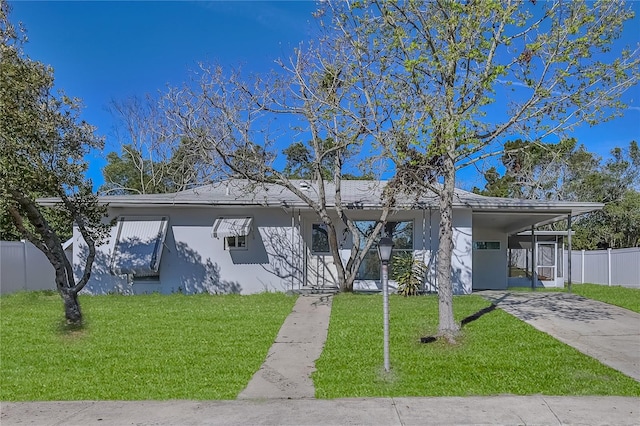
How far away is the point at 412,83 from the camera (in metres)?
8.42

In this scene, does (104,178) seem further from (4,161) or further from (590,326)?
(590,326)

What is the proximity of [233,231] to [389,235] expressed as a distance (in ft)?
14.6

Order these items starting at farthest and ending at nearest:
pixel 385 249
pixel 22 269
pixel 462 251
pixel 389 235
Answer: pixel 22 269, pixel 389 235, pixel 462 251, pixel 385 249

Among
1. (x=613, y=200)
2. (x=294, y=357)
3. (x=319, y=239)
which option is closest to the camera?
(x=294, y=357)

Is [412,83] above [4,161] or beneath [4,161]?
above

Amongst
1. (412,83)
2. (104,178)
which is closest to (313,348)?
(412,83)

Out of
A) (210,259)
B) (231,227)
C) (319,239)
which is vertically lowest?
(210,259)

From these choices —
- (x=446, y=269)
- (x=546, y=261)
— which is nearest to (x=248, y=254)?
(x=446, y=269)

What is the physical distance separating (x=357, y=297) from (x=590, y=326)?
5244 millimetres

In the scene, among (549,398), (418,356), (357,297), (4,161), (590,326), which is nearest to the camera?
(549,398)

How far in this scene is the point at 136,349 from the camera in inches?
308

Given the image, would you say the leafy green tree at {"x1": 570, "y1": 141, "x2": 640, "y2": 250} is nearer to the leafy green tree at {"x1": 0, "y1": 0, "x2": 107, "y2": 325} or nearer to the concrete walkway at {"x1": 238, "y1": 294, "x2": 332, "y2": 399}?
the concrete walkway at {"x1": 238, "y1": 294, "x2": 332, "y2": 399}

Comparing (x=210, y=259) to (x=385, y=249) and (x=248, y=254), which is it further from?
(x=385, y=249)

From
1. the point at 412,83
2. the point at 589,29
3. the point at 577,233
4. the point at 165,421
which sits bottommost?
the point at 165,421
